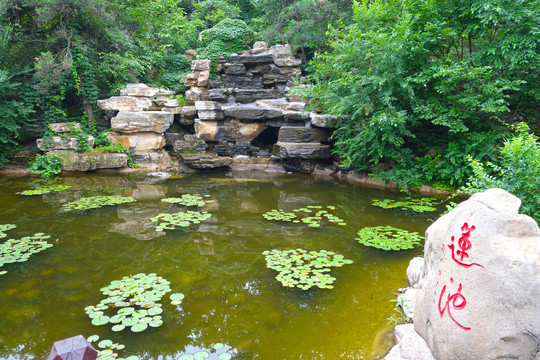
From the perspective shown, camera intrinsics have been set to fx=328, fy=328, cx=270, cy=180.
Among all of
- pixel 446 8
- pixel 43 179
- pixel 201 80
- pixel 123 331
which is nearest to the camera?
pixel 123 331

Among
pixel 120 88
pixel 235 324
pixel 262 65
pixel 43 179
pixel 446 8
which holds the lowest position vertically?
pixel 43 179

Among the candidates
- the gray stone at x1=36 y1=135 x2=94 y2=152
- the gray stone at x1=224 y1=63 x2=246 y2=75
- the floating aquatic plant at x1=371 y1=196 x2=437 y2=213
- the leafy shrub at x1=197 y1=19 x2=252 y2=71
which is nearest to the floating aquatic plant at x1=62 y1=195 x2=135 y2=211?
the gray stone at x1=36 y1=135 x2=94 y2=152

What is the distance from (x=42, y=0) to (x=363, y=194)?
34.2 ft

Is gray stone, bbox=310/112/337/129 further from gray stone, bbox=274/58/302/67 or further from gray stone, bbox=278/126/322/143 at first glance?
gray stone, bbox=274/58/302/67

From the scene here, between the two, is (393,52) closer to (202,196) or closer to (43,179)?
(202,196)

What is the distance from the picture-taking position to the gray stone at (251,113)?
11.0 metres

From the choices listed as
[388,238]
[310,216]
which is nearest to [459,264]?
[388,238]

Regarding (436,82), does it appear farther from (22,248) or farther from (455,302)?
(22,248)

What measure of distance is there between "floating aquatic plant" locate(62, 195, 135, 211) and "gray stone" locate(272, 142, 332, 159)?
457 cm

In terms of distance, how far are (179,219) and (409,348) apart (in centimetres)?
439

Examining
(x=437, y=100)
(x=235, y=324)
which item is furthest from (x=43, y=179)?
(x=437, y=100)

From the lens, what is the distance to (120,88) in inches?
463

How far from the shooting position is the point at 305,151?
984 centimetres

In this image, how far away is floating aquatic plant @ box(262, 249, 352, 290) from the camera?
3.87 m
